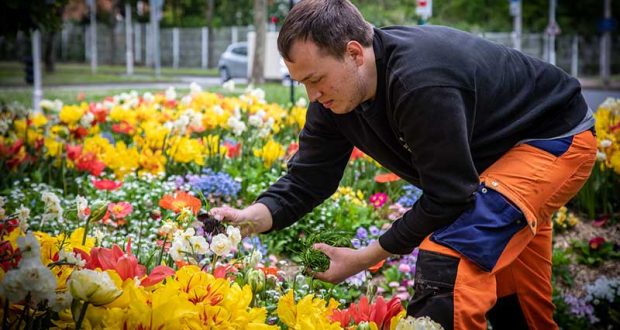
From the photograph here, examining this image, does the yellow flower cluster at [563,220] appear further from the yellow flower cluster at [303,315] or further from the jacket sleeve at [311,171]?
the yellow flower cluster at [303,315]

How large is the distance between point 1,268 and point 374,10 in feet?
63.0

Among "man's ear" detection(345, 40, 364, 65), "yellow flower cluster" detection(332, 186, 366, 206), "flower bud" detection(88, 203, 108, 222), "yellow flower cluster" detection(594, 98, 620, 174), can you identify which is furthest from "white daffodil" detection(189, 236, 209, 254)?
"yellow flower cluster" detection(594, 98, 620, 174)

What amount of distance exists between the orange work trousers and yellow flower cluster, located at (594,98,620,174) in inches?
77.3

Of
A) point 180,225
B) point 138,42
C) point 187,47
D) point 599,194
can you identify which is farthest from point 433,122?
point 138,42

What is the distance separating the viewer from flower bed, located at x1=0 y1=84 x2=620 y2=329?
1.49 m

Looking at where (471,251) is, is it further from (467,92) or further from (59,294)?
(59,294)

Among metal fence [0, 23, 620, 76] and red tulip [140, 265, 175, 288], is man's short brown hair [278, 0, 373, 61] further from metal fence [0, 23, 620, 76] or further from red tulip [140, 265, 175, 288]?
metal fence [0, 23, 620, 76]

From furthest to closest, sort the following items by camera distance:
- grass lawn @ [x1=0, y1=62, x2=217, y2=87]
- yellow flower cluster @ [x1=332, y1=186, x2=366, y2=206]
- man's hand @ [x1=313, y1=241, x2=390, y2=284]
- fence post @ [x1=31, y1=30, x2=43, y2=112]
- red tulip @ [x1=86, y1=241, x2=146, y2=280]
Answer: grass lawn @ [x1=0, y1=62, x2=217, y2=87] < fence post @ [x1=31, y1=30, x2=43, y2=112] < yellow flower cluster @ [x1=332, y1=186, x2=366, y2=206] < man's hand @ [x1=313, y1=241, x2=390, y2=284] < red tulip @ [x1=86, y1=241, x2=146, y2=280]

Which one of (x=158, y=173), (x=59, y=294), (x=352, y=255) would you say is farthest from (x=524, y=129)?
(x=158, y=173)

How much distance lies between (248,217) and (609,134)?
2.99 meters

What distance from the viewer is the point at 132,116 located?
16.3ft

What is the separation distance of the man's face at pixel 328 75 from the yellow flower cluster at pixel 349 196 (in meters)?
1.88

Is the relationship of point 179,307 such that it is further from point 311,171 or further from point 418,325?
point 311,171

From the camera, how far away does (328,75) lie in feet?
6.47
